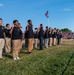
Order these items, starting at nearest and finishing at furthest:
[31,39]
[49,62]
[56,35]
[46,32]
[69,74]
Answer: [69,74] → [49,62] → [31,39] → [46,32] → [56,35]

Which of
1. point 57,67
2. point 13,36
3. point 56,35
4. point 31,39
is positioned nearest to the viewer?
point 57,67

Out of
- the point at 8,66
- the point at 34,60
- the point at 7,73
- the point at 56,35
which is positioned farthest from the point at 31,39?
the point at 56,35

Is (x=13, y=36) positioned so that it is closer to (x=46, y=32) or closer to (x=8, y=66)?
(x=8, y=66)

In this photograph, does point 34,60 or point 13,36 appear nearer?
point 34,60

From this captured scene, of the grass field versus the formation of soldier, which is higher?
the formation of soldier

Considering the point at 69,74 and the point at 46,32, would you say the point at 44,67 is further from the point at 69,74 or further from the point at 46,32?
the point at 46,32

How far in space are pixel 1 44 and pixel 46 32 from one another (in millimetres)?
10200

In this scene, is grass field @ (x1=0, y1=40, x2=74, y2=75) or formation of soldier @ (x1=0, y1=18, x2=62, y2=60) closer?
grass field @ (x1=0, y1=40, x2=74, y2=75)

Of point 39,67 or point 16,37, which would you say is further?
point 16,37

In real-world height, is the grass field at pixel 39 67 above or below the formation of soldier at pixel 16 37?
below

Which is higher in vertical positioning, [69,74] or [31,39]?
[31,39]

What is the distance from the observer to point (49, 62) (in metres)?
13.6

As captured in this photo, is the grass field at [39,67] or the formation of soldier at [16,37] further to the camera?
the formation of soldier at [16,37]

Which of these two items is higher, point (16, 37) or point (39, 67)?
point (16, 37)
